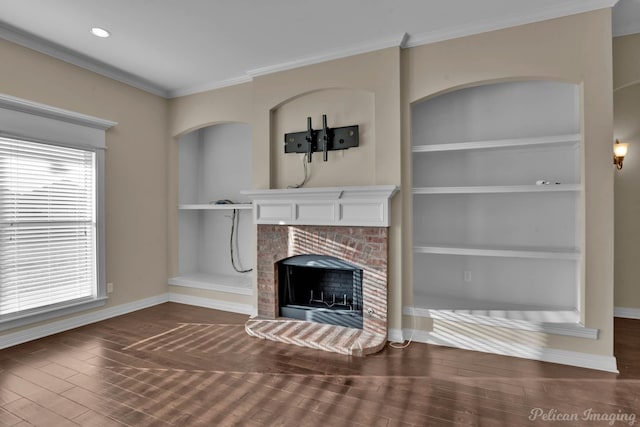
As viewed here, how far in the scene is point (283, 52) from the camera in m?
3.59

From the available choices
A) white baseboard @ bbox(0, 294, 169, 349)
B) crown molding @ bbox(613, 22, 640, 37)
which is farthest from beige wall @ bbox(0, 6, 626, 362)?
crown molding @ bbox(613, 22, 640, 37)

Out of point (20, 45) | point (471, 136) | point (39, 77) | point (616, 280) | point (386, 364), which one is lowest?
point (386, 364)

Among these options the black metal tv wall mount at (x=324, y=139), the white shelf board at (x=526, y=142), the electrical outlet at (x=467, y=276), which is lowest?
the electrical outlet at (x=467, y=276)

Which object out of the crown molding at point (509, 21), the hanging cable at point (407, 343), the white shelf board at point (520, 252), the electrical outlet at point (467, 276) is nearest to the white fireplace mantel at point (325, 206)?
the white shelf board at point (520, 252)

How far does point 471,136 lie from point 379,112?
1.21 meters

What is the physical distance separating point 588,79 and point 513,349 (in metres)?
2.36

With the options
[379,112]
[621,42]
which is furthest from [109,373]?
[621,42]

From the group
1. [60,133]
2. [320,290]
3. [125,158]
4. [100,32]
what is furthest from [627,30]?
[60,133]

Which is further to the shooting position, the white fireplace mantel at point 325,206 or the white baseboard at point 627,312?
the white baseboard at point 627,312

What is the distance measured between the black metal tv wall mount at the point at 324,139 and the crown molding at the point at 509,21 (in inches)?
40.9

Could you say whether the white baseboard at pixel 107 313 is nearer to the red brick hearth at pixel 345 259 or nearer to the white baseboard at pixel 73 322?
the white baseboard at pixel 73 322

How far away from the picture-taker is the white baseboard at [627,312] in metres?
3.94

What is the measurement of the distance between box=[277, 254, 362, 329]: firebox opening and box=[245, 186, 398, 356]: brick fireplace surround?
79mm

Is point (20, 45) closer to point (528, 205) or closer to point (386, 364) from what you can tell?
point (386, 364)
